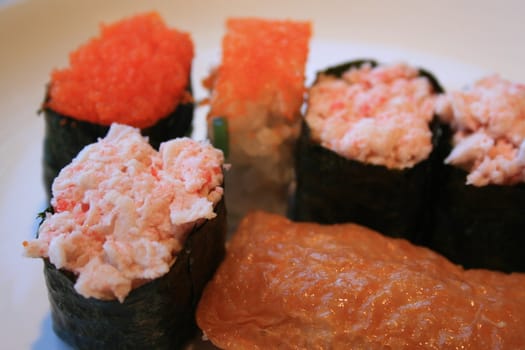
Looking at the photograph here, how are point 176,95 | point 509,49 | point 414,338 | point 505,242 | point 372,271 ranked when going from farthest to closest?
point 509,49 < point 176,95 < point 505,242 < point 372,271 < point 414,338

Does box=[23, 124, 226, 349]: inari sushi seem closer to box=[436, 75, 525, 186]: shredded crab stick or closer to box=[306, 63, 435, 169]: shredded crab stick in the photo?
box=[306, 63, 435, 169]: shredded crab stick

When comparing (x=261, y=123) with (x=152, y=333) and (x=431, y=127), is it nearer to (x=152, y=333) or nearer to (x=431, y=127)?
(x=431, y=127)

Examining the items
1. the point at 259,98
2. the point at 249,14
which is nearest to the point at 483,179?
the point at 259,98

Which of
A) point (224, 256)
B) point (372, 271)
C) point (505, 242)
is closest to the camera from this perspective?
point (372, 271)

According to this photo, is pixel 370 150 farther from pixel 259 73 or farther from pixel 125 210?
pixel 125 210

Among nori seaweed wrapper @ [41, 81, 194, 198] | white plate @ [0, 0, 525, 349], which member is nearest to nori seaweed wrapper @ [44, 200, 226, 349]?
nori seaweed wrapper @ [41, 81, 194, 198]

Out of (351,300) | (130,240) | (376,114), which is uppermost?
(376,114)

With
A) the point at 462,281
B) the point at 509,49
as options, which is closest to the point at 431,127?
the point at 462,281

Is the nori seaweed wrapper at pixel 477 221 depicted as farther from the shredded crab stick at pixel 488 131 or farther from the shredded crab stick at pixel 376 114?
the shredded crab stick at pixel 376 114
